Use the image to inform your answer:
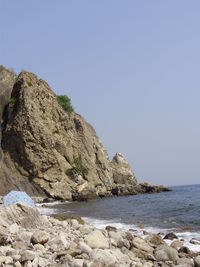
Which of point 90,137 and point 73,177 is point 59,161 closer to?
point 73,177

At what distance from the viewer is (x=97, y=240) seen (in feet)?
38.3

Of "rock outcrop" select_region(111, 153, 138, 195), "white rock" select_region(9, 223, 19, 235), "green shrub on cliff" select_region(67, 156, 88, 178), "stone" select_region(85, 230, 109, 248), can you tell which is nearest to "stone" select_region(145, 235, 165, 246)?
"stone" select_region(85, 230, 109, 248)

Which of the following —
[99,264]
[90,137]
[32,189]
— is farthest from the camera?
[90,137]

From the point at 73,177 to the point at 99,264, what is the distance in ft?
174

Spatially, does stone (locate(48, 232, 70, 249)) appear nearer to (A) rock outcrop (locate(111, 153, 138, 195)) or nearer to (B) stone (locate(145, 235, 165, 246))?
(B) stone (locate(145, 235, 165, 246))

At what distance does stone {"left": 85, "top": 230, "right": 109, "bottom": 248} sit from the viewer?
11.4 m

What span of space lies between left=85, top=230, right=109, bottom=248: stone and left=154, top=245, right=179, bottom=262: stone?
160 cm

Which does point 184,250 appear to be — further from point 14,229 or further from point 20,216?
point 14,229

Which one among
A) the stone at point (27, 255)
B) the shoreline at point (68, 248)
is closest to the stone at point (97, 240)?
the shoreline at point (68, 248)

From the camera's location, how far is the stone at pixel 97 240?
11.4 m

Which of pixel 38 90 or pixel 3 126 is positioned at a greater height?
pixel 38 90

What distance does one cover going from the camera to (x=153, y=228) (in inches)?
846

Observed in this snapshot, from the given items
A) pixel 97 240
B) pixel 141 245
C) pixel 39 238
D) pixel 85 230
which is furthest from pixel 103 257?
pixel 85 230

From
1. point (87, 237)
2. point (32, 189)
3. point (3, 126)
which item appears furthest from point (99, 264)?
point (3, 126)
